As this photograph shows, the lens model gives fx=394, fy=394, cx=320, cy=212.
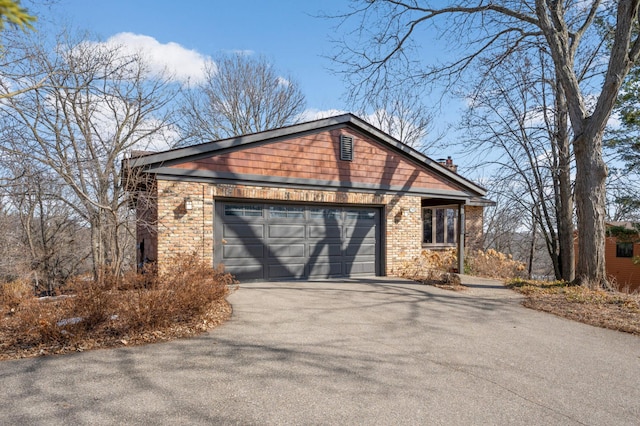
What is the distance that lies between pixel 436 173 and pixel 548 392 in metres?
10.1

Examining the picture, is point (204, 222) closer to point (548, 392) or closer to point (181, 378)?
point (181, 378)

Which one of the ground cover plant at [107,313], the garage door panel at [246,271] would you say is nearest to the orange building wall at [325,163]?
the garage door panel at [246,271]

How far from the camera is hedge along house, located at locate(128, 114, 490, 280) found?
9430mm

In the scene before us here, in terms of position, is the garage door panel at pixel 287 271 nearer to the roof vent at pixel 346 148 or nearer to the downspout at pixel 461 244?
the roof vent at pixel 346 148

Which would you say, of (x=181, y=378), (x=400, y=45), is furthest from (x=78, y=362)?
(x=400, y=45)

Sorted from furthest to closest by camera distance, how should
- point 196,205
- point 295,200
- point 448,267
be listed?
point 448,267
point 295,200
point 196,205

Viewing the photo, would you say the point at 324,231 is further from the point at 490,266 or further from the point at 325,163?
the point at 490,266

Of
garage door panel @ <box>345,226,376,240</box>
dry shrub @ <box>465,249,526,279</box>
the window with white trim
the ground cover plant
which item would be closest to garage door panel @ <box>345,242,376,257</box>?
garage door panel @ <box>345,226,376,240</box>

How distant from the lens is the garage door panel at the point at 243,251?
1000cm

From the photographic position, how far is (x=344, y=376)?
426cm

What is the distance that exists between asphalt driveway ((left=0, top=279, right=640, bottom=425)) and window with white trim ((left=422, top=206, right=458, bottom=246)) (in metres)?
10.2

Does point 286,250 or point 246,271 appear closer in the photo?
point 246,271

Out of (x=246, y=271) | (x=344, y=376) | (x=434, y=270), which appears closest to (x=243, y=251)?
(x=246, y=271)

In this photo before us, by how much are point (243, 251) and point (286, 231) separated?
1.34 m
